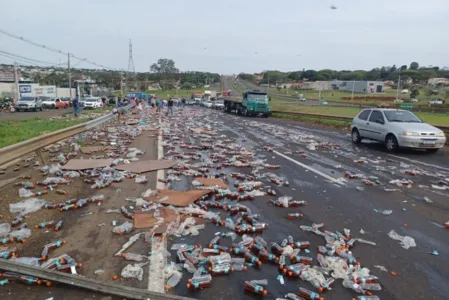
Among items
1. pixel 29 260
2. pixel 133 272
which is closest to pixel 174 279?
pixel 133 272

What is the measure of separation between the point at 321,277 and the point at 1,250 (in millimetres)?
3908

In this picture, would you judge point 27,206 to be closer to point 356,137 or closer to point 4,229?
point 4,229

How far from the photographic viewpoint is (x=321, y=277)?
12.4ft

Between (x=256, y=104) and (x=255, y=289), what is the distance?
33.0 metres

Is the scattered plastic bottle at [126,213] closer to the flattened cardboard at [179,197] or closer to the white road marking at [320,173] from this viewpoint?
the flattened cardboard at [179,197]

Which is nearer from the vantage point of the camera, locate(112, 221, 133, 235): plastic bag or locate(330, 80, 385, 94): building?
locate(112, 221, 133, 235): plastic bag

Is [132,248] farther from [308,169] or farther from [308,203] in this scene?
[308,169]

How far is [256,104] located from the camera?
35.8 m

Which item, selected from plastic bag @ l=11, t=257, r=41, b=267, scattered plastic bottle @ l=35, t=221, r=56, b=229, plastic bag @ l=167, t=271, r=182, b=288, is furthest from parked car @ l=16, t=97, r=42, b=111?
plastic bag @ l=167, t=271, r=182, b=288

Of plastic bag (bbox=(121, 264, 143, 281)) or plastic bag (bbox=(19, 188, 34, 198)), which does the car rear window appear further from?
plastic bag (bbox=(121, 264, 143, 281))

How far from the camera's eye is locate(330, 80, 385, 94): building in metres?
116

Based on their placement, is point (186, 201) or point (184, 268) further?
point (186, 201)

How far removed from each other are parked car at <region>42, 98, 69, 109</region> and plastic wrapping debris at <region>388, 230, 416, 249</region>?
5292cm

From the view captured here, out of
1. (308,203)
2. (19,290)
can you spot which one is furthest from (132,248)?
(308,203)
